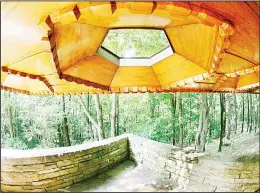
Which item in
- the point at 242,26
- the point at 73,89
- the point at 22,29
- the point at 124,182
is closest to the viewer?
the point at 22,29

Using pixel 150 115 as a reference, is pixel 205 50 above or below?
above

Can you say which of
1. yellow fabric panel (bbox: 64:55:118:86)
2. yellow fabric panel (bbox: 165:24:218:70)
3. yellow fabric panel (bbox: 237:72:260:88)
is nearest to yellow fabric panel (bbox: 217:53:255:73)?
yellow fabric panel (bbox: 165:24:218:70)

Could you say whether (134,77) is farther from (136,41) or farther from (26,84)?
(26,84)

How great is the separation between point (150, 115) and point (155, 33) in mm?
9282

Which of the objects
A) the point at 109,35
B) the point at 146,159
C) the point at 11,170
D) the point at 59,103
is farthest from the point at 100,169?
the point at 59,103

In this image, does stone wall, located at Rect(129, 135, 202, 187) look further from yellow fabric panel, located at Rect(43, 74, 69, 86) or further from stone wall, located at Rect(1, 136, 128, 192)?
yellow fabric panel, located at Rect(43, 74, 69, 86)

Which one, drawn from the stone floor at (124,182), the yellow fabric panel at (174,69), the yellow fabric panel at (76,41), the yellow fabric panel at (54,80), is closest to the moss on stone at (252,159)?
the yellow fabric panel at (174,69)

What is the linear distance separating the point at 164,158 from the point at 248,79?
2614mm

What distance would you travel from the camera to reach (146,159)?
5.07m

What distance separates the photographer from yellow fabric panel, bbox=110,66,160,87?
2100 mm

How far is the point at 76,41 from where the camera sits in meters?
1.56

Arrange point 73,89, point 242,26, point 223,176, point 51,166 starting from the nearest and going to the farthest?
point 242,26 → point 73,89 → point 223,176 → point 51,166

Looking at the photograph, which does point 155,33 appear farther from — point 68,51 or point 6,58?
point 6,58

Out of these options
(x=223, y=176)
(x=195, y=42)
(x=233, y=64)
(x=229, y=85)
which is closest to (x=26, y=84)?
(x=195, y=42)
